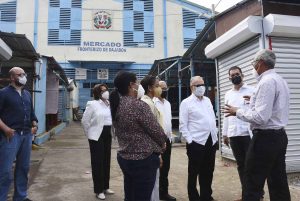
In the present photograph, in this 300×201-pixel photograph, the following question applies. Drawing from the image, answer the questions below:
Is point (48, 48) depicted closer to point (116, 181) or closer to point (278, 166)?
point (116, 181)

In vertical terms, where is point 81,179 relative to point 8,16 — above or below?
below

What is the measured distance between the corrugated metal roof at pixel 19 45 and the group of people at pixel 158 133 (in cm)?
346

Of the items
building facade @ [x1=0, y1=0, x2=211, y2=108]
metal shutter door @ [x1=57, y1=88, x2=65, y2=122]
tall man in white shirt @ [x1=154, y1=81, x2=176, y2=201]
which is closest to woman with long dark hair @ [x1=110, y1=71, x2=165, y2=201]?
tall man in white shirt @ [x1=154, y1=81, x2=176, y2=201]

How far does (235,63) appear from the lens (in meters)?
7.15

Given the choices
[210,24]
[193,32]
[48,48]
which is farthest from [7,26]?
[210,24]

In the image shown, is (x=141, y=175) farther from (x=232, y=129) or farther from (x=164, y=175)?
(x=232, y=129)

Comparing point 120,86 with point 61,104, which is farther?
point 61,104

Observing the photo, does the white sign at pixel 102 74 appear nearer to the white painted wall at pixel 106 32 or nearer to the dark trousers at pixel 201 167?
the white painted wall at pixel 106 32

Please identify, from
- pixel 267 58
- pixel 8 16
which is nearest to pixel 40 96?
pixel 267 58

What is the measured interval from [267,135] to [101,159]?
266 cm

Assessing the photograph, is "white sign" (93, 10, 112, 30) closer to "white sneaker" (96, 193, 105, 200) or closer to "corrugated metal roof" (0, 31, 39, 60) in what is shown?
"corrugated metal roof" (0, 31, 39, 60)

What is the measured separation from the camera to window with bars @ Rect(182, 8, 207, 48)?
2591 centimetres

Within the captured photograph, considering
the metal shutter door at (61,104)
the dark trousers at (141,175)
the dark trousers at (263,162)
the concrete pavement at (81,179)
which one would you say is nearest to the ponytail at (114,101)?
the dark trousers at (141,175)

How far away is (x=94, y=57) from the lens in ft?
81.1
